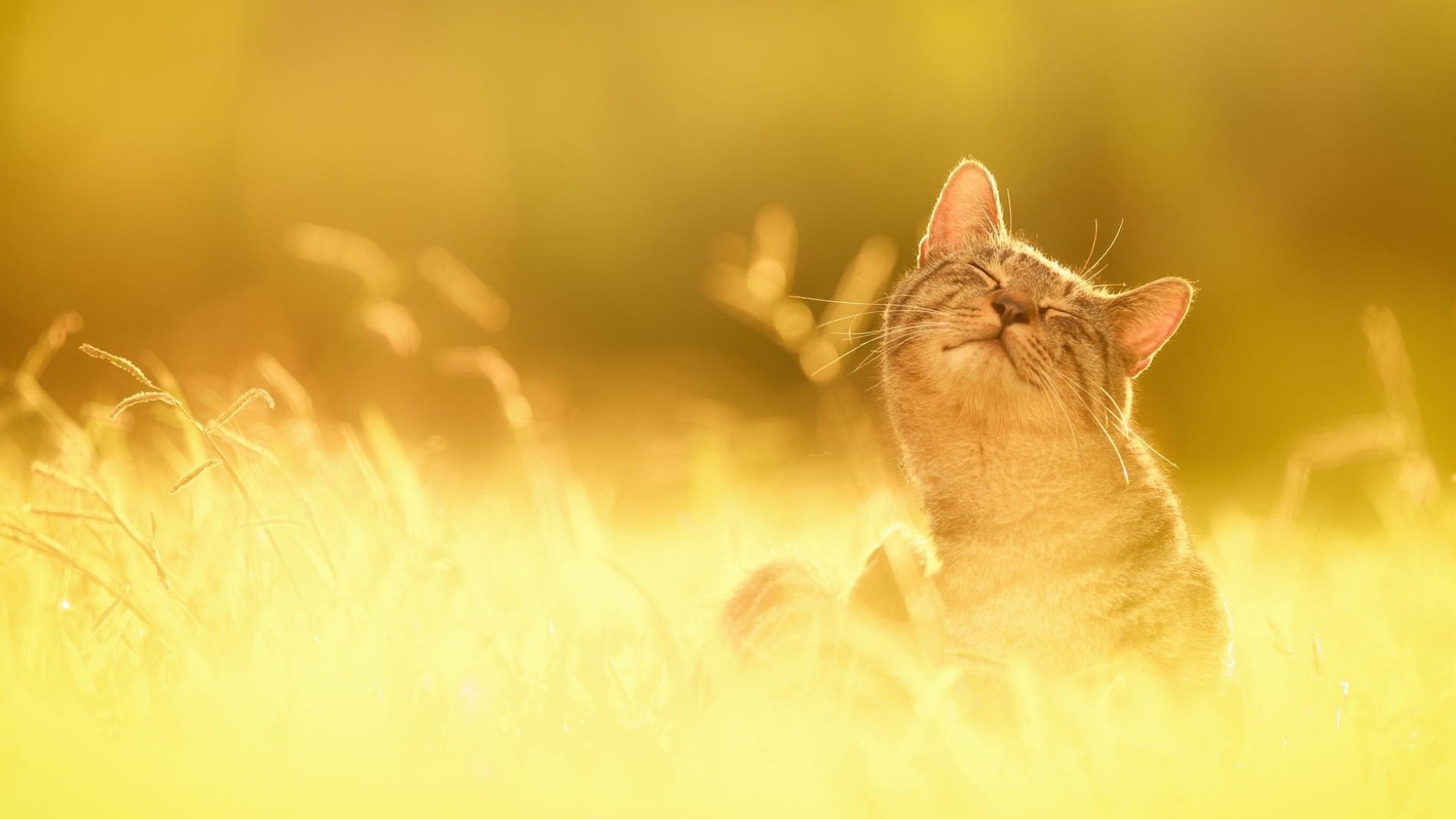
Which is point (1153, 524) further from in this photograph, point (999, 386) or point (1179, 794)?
point (1179, 794)

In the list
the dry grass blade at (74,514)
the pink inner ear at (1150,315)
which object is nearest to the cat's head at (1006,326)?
the pink inner ear at (1150,315)

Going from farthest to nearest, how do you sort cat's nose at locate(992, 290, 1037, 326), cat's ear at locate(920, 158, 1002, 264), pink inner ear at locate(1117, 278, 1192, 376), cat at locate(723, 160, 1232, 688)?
cat's ear at locate(920, 158, 1002, 264) < pink inner ear at locate(1117, 278, 1192, 376) < cat's nose at locate(992, 290, 1037, 326) < cat at locate(723, 160, 1232, 688)

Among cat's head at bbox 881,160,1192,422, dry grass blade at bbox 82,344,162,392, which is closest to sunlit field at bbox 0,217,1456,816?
dry grass blade at bbox 82,344,162,392

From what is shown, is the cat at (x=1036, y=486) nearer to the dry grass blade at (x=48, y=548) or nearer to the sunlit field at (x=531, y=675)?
the sunlit field at (x=531, y=675)

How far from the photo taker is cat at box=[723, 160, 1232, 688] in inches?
97.8

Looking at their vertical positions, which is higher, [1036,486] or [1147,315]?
[1147,315]

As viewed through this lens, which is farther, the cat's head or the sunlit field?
the cat's head

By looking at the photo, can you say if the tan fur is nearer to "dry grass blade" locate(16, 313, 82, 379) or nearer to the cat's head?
the cat's head

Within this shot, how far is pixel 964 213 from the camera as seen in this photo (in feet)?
11.6

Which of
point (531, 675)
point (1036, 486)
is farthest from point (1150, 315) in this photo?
point (531, 675)

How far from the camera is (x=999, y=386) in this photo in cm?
281

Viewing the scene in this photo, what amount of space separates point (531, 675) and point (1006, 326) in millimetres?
1514

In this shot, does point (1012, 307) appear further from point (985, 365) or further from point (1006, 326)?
point (985, 365)

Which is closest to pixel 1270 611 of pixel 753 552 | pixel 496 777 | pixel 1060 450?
pixel 1060 450
